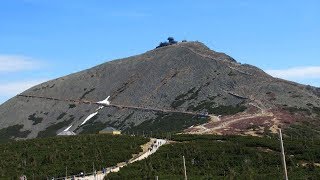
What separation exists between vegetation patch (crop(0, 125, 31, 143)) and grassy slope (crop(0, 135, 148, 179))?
238ft

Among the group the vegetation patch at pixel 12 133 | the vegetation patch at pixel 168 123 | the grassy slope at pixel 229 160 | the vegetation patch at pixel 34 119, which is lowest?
the grassy slope at pixel 229 160

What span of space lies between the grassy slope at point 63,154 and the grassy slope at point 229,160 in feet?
18.6

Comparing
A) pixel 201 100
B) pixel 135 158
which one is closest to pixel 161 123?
pixel 201 100

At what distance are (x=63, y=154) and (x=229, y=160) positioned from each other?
878 inches

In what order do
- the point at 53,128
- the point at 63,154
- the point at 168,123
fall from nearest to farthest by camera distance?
the point at 63,154 < the point at 168,123 < the point at 53,128

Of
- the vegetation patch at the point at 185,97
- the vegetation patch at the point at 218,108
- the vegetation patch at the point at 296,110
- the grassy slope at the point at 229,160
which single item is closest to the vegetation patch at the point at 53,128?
the vegetation patch at the point at 185,97

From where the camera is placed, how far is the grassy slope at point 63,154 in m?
55.2

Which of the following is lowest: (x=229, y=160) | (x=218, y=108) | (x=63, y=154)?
(x=229, y=160)

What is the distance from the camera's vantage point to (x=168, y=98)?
146500 millimetres

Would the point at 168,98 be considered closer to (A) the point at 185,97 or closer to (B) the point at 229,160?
(A) the point at 185,97

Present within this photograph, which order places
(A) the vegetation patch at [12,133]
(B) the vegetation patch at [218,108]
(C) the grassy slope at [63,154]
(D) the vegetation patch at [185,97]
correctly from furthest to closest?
(A) the vegetation patch at [12,133] < (D) the vegetation patch at [185,97] < (B) the vegetation patch at [218,108] < (C) the grassy slope at [63,154]

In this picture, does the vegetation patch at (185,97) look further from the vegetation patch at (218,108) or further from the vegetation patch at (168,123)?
the vegetation patch at (168,123)

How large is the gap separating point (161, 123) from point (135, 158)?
59923 millimetres

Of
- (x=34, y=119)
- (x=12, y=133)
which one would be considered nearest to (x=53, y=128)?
(x=12, y=133)
